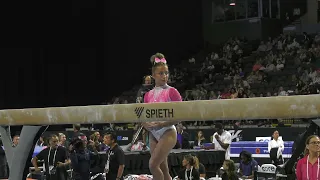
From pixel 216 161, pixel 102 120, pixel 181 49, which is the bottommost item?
pixel 216 161

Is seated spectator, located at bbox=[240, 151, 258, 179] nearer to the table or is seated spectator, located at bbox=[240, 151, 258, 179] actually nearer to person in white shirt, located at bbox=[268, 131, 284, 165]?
the table

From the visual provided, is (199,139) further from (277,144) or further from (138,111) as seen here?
(138,111)

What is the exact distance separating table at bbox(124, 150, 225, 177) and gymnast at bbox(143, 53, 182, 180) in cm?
563

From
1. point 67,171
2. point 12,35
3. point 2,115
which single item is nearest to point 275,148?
point 67,171

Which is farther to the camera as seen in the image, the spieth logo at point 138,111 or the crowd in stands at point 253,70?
the crowd in stands at point 253,70

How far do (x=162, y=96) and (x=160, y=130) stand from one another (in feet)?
0.91

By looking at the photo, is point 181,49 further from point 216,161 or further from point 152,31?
point 216,161

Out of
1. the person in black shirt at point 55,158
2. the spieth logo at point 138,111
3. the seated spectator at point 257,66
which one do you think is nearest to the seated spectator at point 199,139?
the person in black shirt at point 55,158

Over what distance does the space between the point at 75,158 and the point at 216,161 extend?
450cm

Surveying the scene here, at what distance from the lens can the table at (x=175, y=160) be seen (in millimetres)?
9914

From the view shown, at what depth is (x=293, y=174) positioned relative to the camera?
488 cm

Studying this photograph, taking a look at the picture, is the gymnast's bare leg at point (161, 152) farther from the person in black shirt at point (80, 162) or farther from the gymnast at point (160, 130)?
the person in black shirt at point (80, 162)

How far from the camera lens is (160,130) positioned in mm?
4031

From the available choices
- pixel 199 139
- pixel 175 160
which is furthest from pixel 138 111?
pixel 199 139
